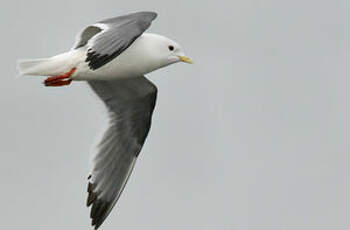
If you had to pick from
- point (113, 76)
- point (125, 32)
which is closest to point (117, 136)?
point (113, 76)

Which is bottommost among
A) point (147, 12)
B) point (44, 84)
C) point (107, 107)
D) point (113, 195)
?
point (113, 195)

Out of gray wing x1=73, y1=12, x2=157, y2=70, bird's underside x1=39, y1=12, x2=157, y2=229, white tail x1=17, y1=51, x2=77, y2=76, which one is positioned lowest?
bird's underside x1=39, y1=12, x2=157, y2=229

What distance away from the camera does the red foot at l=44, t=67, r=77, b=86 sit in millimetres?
11341

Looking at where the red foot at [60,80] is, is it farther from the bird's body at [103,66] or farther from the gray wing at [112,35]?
the gray wing at [112,35]

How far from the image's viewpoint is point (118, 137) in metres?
12.7

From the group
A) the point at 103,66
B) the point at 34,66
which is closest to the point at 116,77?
the point at 103,66

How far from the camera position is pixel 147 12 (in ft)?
37.6

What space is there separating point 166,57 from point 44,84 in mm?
1534

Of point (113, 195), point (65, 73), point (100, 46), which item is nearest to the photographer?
point (100, 46)

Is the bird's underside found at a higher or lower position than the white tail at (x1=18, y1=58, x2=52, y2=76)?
lower

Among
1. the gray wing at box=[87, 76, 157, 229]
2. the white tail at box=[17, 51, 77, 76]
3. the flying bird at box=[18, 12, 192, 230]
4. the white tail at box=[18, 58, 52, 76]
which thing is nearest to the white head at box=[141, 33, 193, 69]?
the flying bird at box=[18, 12, 192, 230]

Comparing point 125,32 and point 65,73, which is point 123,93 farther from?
point 125,32

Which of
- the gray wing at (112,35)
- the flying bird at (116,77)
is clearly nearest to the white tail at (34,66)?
the flying bird at (116,77)

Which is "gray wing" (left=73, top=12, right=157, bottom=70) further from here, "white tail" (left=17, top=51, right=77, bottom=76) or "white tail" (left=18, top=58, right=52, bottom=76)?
"white tail" (left=18, top=58, right=52, bottom=76)
